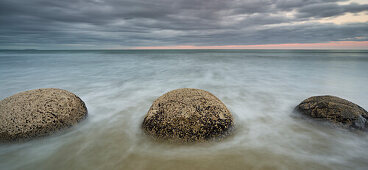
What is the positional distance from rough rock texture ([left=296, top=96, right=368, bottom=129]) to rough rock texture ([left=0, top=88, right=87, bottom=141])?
5203mm

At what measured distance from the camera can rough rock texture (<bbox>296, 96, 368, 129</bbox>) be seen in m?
3.54

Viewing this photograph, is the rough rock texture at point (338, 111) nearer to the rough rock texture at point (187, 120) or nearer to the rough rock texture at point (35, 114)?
the rough rock texture at point (187, 120)

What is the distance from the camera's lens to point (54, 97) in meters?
3.70

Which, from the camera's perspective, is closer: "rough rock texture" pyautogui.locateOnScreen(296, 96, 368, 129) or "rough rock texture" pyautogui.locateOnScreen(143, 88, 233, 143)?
"rough rock texture" pyautogui.locateOnScreen(143, 88, 233, 143)

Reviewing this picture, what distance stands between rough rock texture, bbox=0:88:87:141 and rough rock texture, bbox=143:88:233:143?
1635 millimetres

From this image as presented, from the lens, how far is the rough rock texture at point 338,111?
354 cm

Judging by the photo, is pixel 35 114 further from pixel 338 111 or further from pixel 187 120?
pixel 338 111

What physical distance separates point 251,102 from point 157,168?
4.24m

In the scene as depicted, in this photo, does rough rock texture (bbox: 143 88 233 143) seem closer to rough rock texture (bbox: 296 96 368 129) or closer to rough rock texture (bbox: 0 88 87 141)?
rough rock texture (bbox: 0 88 87 141)

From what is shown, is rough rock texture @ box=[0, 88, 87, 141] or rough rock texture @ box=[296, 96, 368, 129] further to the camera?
rough rock texture @ box=[296, 96, 368, 129]

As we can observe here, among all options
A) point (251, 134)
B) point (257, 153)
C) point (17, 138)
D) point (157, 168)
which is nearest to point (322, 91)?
point (251, 134)

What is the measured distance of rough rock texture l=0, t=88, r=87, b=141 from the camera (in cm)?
317

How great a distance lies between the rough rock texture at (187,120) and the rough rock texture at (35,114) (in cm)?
164

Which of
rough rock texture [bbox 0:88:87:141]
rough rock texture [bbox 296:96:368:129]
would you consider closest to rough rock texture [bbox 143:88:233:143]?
rough rock texture [bbox 0:88:87:141]
